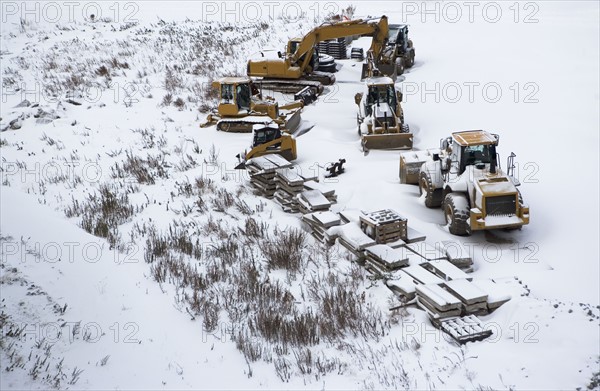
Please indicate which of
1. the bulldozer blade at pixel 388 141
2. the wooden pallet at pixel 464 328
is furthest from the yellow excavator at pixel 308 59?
the wooden pallet at pixel 464 328

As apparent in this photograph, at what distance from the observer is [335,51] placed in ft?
83.3

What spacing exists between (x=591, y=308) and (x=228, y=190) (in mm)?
7413

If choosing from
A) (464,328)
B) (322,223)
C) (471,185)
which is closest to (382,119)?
(471,185)

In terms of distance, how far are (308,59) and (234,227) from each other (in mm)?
10993

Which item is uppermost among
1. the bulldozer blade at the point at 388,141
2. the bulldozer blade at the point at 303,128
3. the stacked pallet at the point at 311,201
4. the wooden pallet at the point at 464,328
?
the bulldozer blade at the point at 303,128

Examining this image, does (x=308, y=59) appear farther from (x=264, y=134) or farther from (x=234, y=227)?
(x=234, y=227)

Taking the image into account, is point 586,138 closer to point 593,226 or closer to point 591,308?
point 593,226

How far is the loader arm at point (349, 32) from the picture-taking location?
18.9 metres

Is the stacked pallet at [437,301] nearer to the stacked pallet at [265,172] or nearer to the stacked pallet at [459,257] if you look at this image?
the stacked pallet at [459,257]

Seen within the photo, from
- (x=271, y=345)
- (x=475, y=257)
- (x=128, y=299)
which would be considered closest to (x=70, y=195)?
(x=128, y=299)

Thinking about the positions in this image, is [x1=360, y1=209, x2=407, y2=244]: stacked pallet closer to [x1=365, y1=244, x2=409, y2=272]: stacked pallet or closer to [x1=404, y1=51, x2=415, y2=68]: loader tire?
[x1=365, y1=244, x2=409, y2=272]: stacked pallet

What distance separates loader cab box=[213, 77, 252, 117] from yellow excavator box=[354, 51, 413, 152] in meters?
3.29

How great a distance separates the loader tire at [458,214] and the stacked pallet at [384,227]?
116 cm

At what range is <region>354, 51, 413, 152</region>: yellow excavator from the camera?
49.1ft
